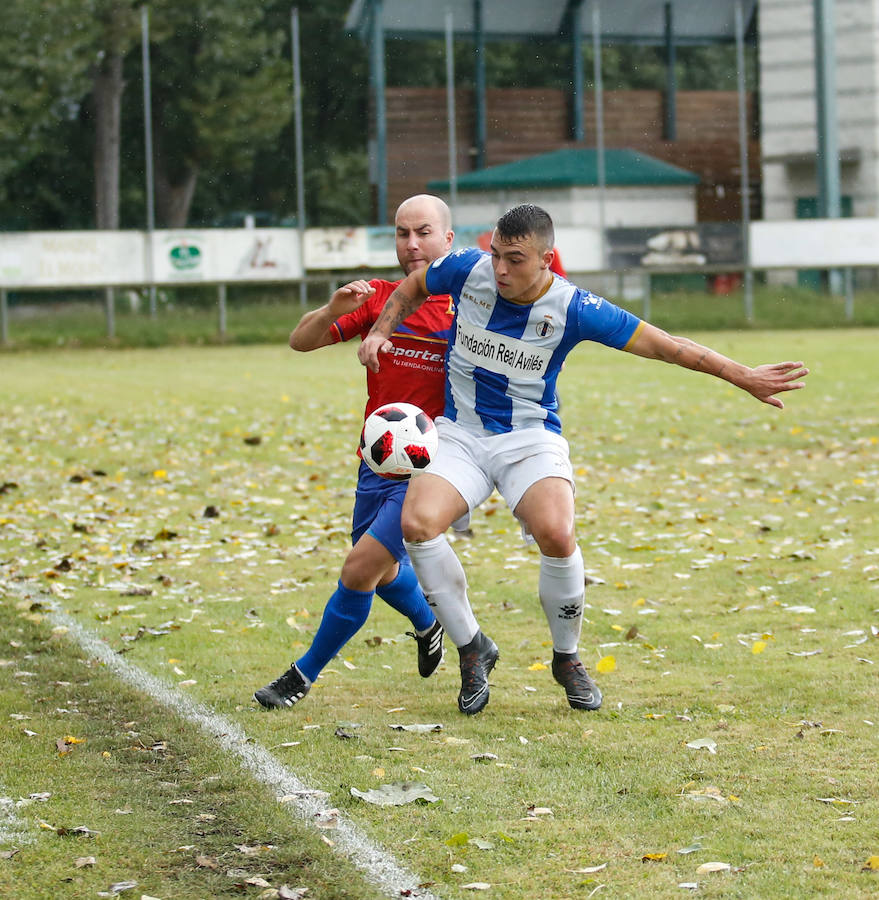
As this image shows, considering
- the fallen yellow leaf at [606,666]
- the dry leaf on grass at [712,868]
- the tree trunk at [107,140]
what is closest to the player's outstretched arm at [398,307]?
the fallen yellow leaf at [606,666]

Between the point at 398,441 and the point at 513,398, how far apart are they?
1.69 feet

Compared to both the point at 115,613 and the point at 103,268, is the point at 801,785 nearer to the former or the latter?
the point at 115,613

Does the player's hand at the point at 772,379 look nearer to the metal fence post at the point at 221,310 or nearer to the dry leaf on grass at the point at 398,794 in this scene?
the dry leaf on grass at the point at 398,794

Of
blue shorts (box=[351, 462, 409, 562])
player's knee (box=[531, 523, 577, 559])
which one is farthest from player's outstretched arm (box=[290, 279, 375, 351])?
player's knee (box=[531, 523, 577, 559])

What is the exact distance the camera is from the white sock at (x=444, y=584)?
18.2 ft

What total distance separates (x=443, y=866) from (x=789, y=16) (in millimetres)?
43497

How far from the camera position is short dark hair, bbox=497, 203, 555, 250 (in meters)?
5.40

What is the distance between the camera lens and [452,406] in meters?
5.84

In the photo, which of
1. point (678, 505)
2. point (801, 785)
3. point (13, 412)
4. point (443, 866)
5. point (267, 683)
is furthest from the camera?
point (13, 412)

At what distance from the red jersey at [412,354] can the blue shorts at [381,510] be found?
0.31m

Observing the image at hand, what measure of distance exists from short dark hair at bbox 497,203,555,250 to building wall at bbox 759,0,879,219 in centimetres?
3882

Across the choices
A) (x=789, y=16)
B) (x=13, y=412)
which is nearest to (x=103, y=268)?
(x=13, y=412)

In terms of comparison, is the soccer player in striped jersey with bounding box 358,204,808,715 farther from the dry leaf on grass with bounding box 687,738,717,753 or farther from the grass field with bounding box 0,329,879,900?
the dry leaf on grass with bounding box 687,738,717,753

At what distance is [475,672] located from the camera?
5.59 metres
